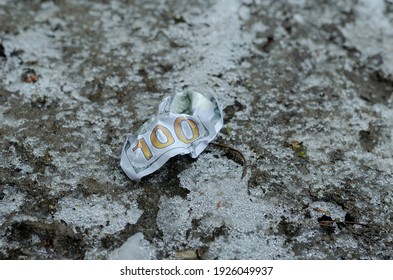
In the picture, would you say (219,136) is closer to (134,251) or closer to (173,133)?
(173,133)

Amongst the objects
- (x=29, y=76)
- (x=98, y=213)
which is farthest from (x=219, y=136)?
(x=29, y=76)

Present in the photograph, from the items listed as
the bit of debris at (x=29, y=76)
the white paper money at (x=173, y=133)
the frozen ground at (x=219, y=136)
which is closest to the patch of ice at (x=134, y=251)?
the frozen ground at (x=219, y=136)

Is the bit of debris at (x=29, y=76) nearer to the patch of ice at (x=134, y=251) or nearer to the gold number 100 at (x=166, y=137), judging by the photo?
the gold number 100 at (x=166, y=137)

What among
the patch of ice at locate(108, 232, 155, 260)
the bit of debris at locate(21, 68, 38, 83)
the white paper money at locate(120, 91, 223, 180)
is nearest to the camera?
the patch of ice at locate(108, 232, 155, 260)

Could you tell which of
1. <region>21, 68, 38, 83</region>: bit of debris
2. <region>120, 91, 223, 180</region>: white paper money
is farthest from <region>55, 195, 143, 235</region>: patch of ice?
<region>21, 68, 38, 83</region>: bit of debris

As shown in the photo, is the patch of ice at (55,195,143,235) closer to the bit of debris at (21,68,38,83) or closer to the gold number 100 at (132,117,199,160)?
the gold number 100 at (132,117,199,160)
